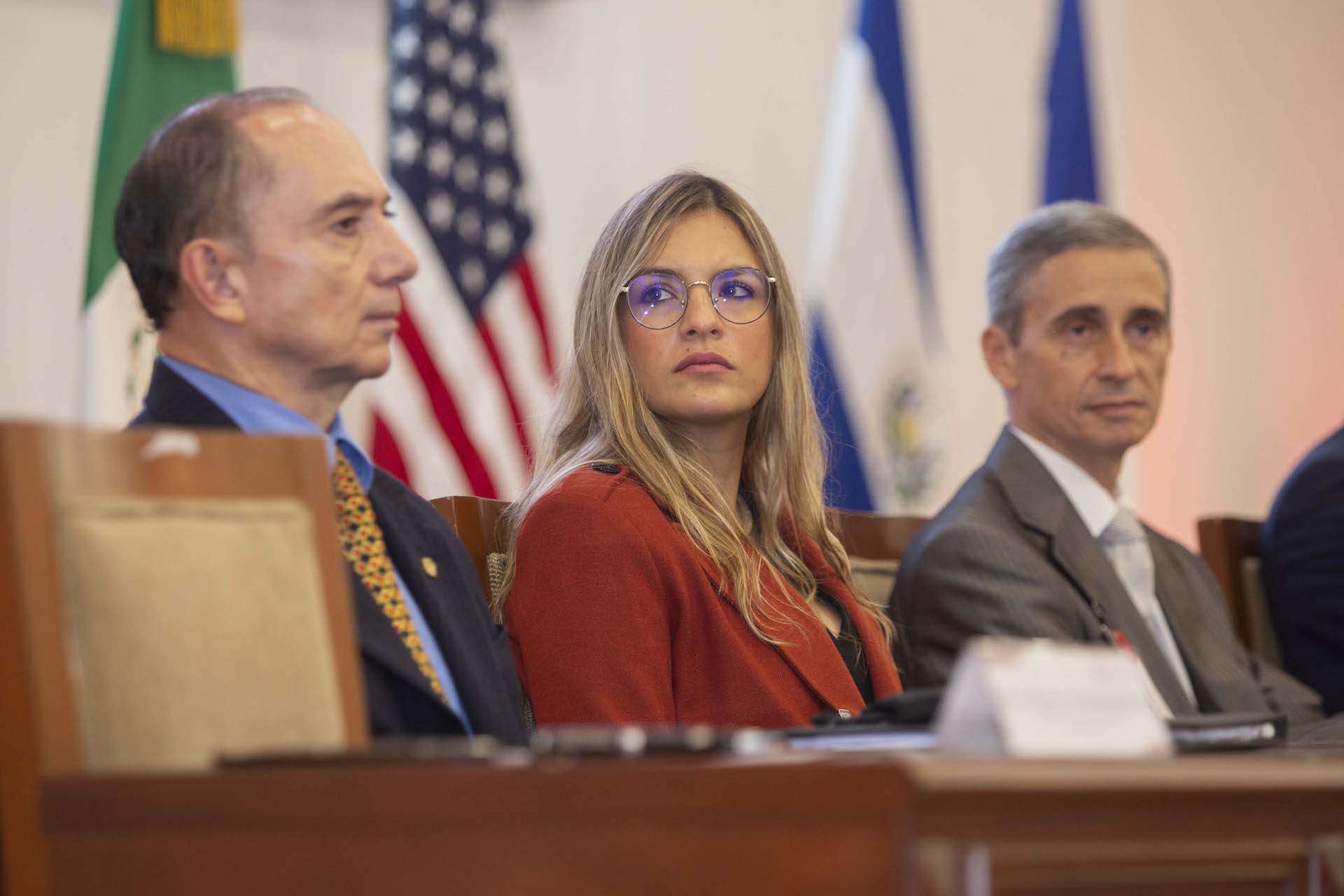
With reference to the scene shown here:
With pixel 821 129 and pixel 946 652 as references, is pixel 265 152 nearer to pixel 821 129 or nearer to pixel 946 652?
pixel 946 652

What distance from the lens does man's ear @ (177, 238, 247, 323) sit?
1914 mm

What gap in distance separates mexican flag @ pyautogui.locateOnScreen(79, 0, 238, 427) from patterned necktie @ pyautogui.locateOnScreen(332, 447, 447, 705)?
4.57ft

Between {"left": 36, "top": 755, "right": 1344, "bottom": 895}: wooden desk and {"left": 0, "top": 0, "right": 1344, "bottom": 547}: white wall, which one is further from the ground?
{"left": 0, "top": 0, "right": 1344, "bottom": 547}: white wall

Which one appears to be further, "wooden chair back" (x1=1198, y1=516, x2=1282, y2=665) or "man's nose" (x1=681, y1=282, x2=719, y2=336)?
"wooden chair back" (x1=1198, y1=516, x2=1282, y2=665)

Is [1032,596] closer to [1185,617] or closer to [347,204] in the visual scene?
[1185,617]

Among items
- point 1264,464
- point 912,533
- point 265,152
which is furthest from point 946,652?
point 1264,464

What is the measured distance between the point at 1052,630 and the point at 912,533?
607 millimetres

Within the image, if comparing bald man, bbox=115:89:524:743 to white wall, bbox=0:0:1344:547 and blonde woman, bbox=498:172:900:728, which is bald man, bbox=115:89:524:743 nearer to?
blonde woman, bbox=498:172:900:728

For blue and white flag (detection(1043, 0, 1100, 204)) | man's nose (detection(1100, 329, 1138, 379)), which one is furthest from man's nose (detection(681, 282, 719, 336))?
blue and white flag (detection(1043, 0, 1100, 204))

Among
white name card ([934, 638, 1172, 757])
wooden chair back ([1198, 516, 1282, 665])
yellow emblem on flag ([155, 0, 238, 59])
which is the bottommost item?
wooden chair back ([1198, 516, 1282, 665])

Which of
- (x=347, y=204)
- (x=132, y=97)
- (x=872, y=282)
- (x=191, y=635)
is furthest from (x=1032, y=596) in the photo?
(x=872, y=282)

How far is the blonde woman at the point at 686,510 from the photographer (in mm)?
2201

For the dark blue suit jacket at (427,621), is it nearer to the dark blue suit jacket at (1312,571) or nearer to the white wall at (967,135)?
the dark blue suit jacket at (1312,571)

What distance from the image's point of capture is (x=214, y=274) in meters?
1.92
